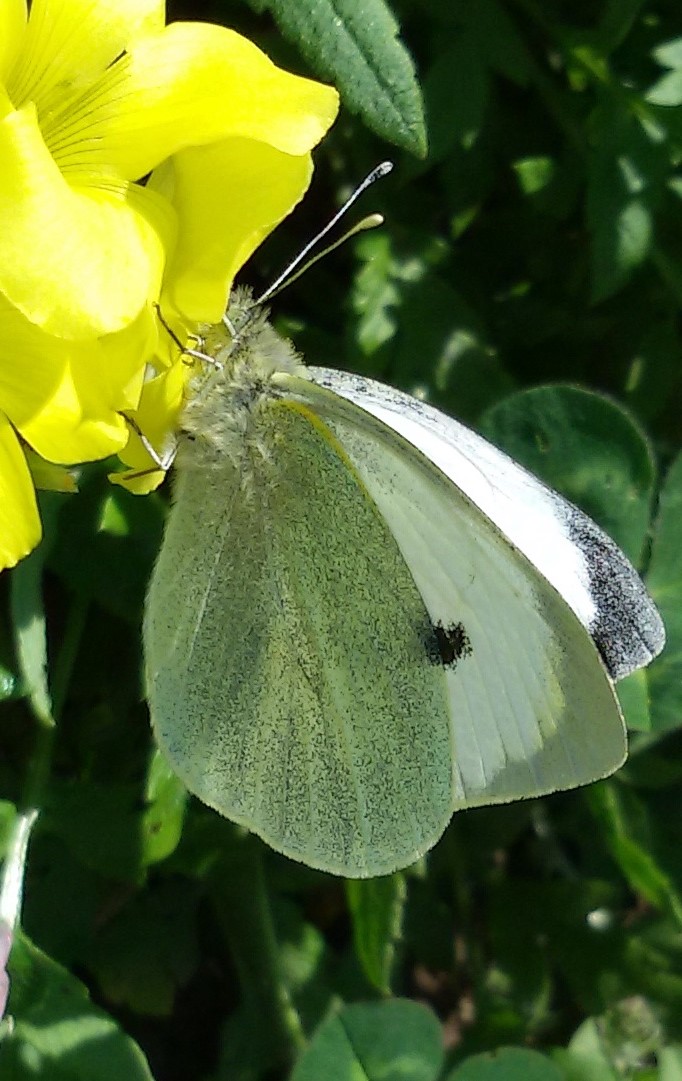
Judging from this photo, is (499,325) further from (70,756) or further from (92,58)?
(92,58)

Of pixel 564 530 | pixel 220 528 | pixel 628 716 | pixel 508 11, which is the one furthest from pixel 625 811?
pixel 508 11

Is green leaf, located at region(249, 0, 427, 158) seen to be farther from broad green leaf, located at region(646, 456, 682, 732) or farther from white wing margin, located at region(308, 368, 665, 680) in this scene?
broad green leaf, located at region(646, 456, 682, 732)

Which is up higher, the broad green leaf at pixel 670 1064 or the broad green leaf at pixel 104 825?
the broad green leaf at pixel 104 825

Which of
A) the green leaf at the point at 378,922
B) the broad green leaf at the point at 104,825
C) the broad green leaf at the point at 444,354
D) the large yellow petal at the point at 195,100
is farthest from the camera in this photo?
the broad green leaf at the point at 444,354

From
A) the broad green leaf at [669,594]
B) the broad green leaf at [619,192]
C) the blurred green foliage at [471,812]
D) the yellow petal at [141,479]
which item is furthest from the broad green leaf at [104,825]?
the broad green leaf at [619,192]

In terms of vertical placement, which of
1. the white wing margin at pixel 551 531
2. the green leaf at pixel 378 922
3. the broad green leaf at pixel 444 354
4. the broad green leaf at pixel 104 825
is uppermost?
the white wing margin at pixel 551 531

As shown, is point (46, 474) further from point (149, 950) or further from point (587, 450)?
point (149, 950)

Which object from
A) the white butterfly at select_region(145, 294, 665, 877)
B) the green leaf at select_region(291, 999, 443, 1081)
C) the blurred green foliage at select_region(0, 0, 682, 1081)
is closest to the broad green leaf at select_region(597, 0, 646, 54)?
the blurred green foliage at select_region(0, 0, 682, 1081)

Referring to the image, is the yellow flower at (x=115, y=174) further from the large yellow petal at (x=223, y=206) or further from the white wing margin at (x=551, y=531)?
the white wing margin at (x=551, y=531)
